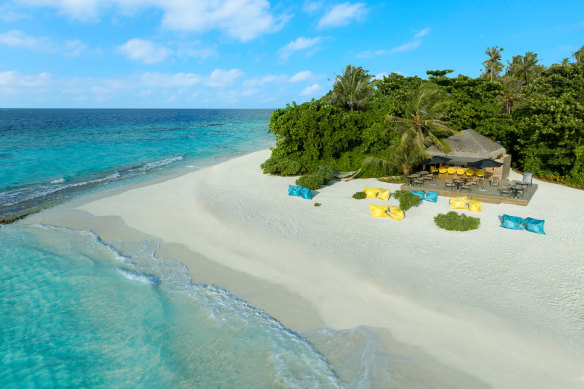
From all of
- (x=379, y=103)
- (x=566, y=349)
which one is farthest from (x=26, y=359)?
(x=379, y=103)

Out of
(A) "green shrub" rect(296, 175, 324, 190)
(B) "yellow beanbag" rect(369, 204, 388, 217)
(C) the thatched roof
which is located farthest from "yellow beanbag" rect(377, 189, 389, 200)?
(C) the thatched roof

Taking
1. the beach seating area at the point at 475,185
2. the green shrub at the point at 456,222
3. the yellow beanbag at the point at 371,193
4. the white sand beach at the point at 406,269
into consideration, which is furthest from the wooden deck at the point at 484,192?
the green shrub at the point at 456,222

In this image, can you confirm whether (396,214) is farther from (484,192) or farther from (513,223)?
(484,192)

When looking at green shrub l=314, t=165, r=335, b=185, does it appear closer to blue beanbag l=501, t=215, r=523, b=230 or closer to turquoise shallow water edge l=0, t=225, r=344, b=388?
blue beanbag l=501, t=215, r=523, b=230

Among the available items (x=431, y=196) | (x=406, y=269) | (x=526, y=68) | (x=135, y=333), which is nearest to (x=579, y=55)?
(x=526, y=68)

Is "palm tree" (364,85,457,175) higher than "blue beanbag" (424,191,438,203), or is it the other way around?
"palm tree" (364,85,457,175)

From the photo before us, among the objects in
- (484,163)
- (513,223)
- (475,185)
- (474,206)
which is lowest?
(513,223)
